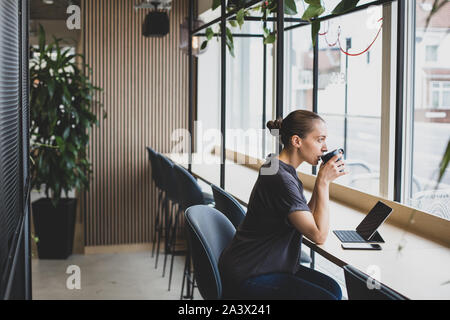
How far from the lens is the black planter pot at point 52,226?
17.4 feet

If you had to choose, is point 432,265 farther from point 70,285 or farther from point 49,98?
point 49,98

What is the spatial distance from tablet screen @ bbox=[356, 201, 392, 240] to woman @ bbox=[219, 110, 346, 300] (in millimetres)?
232

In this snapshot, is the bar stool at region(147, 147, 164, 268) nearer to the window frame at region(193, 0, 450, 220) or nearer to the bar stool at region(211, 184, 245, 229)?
the bar stool at region(211, 184, 245, 229)

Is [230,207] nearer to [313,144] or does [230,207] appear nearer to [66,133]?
[313,144]

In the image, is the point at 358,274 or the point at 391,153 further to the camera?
the point at 391,153

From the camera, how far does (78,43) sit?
589 centimetres

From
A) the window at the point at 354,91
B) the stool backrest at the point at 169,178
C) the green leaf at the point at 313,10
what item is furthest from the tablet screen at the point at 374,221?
the stool backrest at the point at 169,178

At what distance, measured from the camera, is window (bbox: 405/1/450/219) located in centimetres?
269

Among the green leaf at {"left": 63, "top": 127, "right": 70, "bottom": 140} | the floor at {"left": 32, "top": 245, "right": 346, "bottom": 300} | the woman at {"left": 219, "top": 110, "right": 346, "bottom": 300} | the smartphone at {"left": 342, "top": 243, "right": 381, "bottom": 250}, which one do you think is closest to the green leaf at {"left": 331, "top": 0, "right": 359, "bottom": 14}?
the woman at {"left": 219, "top": 110, "right": 346, "bottom": 300}

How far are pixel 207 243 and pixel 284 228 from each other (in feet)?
1.04

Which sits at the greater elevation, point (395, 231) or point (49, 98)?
point (49, 98)

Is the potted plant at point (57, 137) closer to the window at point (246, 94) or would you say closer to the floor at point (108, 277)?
the floor at point (108, 277)
